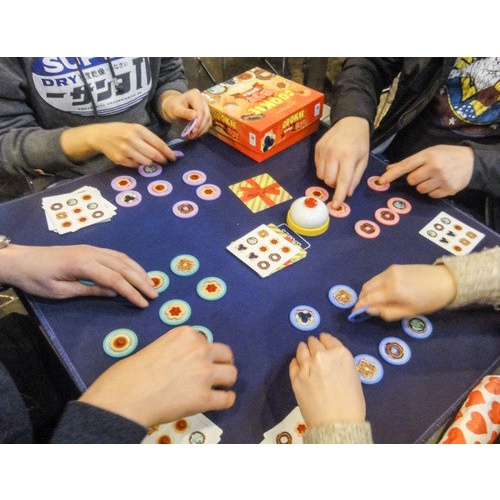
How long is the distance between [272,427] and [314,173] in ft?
2.21

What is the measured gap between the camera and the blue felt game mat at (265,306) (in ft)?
2.22

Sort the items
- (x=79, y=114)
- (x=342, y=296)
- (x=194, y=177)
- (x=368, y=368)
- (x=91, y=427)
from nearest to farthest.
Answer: (x=91, y=427), (x=368, y=368), (x=342, y=296), (x=194, y=177), (x=79, y=114)

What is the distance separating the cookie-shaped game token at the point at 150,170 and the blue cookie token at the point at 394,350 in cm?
69

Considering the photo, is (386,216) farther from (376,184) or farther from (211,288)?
(211,288)

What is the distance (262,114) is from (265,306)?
575mm

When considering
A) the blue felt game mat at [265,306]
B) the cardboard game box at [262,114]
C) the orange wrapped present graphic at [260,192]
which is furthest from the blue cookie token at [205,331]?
the cardboard game box at [262,114]

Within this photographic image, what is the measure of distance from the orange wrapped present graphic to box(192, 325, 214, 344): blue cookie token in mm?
338

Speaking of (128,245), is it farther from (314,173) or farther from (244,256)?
(314,173)

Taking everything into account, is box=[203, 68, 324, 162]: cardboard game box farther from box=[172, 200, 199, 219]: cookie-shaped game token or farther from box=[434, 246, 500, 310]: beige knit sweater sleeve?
box=[434, 246, 500, 310]: beige knit sweater sleeve

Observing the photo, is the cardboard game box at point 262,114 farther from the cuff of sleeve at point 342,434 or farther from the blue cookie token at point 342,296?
the cuff of sleeve at point 342,434

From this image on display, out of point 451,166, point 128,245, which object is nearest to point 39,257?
point 128,245

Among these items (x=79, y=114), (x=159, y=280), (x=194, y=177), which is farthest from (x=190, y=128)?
(x=159, y=280)

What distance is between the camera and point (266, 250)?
888 millimetres

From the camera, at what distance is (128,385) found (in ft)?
2.09
